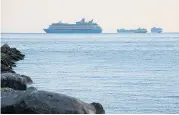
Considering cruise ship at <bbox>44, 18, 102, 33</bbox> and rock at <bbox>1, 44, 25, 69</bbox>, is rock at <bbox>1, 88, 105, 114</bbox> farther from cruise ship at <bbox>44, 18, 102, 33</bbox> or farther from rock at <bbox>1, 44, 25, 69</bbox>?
cruise ship at <bbox>44, 18, 102, 33</bbox>

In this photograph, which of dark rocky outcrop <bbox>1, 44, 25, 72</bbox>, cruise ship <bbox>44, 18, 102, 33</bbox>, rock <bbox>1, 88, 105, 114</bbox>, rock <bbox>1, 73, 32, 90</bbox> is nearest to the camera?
rock <bbox>1, 88, 105, 114</bbox>

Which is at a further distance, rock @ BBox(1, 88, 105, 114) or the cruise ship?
the cruise ship

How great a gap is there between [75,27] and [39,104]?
116m

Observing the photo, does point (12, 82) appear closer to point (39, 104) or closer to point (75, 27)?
point (39, 104)

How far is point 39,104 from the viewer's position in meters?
10.2

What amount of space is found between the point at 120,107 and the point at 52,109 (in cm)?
586

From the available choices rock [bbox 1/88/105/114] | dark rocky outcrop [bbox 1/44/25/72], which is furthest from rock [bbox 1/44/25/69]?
rock [bbox 1/88/105/114]

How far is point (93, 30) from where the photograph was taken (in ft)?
431

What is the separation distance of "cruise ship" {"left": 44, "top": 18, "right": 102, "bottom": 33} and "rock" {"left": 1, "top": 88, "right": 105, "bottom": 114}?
11178cm

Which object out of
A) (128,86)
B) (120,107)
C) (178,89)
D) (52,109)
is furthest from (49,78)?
(52,109)

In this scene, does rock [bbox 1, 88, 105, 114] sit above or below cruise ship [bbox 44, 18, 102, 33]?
above

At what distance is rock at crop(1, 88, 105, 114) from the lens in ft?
33.3

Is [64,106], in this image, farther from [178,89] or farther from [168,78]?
[168,78]

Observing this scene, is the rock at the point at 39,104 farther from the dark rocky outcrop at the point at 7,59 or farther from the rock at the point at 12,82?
the dark rocky outcrop at the point at 7,59
